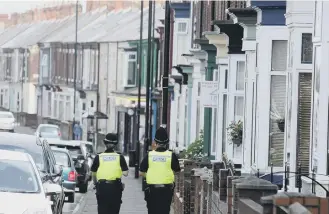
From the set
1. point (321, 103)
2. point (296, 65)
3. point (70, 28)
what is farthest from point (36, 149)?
point (70, 28)

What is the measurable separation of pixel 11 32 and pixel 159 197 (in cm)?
12572

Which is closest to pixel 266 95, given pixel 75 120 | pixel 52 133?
pixel 52 133

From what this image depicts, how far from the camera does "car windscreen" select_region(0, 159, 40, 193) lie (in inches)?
624

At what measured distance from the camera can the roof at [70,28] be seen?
10788cm

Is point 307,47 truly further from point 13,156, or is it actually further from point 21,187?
point 21,187

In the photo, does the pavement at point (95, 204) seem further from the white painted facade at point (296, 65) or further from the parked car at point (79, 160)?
the white painted facade at point (296, 65)

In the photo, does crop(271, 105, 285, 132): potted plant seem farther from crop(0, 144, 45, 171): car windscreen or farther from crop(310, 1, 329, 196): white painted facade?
crop(310, 1, 329, 196): white painted facade

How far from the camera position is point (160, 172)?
18.6m

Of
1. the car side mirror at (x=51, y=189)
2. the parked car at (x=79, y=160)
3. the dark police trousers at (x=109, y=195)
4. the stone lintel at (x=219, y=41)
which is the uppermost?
the stone lintel at (x=219, y=41)

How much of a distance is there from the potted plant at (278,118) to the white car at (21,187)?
15.5 ft

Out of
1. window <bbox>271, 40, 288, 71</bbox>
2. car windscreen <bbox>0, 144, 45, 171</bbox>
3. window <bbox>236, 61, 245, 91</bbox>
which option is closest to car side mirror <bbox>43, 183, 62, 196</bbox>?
car windscreen <bbox>0, 144, 45, 171</bbox>

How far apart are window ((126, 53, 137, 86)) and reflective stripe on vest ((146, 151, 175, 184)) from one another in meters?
63.0

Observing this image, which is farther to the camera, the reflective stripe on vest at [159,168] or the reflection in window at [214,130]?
the reflection in window at [214,130]

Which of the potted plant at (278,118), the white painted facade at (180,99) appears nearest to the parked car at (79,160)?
the white painted facade at (180,99)
